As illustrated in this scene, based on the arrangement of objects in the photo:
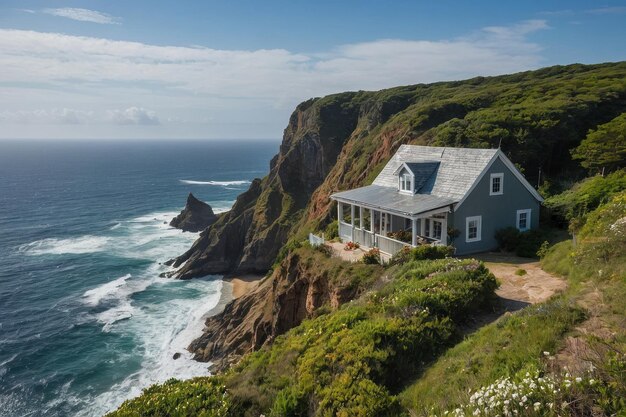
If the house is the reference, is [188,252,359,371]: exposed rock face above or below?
below

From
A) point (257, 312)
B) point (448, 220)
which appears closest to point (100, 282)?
point (257, 312)

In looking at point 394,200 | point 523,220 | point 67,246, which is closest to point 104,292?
point 67,246

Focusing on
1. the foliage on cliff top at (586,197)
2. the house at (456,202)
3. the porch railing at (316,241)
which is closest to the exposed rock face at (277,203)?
the porch railing at (316,241)

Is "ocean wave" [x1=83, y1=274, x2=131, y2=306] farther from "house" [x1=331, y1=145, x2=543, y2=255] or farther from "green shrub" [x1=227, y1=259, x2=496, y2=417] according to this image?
"green shrub" [x1=227, y1=259, x2=496, y2=417]

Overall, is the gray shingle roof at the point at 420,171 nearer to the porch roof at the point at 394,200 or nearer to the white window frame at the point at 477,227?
the porch roof at the point at 394,200

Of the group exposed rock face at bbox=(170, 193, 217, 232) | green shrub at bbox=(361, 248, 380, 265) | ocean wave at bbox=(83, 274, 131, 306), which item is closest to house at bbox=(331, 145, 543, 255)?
green shrub at bbox=(361, 248, 380, 265)

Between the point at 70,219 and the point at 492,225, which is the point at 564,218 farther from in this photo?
the point at 70,219
